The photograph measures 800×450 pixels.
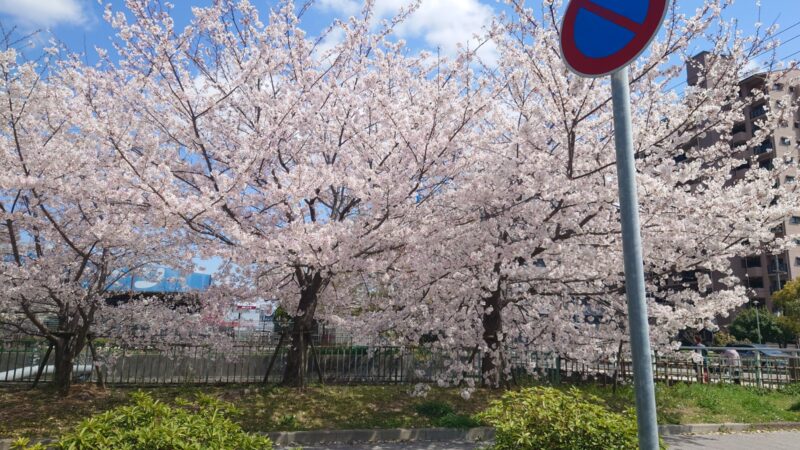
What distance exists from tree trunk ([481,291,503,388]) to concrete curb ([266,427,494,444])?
1.81 metres

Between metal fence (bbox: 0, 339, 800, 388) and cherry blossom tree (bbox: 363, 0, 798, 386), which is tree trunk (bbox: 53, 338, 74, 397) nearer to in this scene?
metal fence (bbox: 0, 339, 800, 388)

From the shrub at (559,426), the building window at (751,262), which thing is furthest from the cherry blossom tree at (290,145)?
the building window at (751,262)

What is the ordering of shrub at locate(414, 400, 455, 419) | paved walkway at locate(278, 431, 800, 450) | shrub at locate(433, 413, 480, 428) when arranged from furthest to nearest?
shrub at locate(414, 400, 455, 419) → shrub at locate(433, 413, 480, 428) → paved walkway at locate(278, 431, 800, 450)

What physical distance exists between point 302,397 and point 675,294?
805 cm

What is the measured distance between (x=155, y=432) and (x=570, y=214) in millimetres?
7612

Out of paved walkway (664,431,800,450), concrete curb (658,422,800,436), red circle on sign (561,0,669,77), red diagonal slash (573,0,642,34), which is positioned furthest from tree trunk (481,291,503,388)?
red diagonal slash (573,0,642,34)

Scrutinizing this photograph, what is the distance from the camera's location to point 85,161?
9.36 m

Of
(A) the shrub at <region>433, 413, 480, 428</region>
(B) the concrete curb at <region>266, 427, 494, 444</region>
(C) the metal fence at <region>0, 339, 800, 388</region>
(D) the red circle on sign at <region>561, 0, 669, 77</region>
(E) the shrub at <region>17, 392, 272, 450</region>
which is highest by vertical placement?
(D) the red circle on sign at <region>561, 0, 669, 77</region>

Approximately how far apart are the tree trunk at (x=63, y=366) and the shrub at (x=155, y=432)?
8026 millimetres

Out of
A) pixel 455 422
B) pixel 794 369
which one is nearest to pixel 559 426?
pixel 455 422

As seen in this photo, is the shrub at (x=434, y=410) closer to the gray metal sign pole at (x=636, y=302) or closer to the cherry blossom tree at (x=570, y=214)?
the cherry blossom tree at (x=570, y=214)

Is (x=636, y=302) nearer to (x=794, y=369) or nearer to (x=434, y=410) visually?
(x=434, y=410)

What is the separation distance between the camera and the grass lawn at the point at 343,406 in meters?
8.71

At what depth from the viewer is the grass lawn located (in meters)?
8.71
